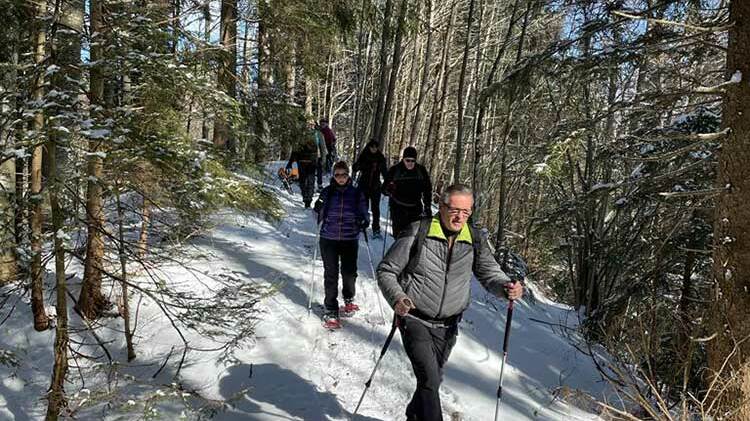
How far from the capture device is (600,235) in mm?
10961

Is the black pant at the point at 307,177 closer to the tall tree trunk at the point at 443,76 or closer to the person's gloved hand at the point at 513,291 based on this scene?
the tall tree trunk at the point at 443,76

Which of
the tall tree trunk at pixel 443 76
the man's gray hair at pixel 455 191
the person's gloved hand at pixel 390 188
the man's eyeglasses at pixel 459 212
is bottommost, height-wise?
the person's gloved hand at pixel 390 188

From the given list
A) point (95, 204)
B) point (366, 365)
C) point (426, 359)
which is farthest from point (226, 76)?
point (426, 359)

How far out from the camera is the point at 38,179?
19.1 feet

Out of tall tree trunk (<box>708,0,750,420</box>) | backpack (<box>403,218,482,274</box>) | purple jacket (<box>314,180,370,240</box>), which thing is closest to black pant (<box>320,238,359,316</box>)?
purple jacket (<box>314,180,370,240</box>)

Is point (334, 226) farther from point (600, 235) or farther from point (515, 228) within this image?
point (515, 228)

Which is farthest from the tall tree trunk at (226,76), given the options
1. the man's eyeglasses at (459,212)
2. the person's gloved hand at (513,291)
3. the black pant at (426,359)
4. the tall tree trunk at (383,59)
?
the tall tree trunk at (383,59)

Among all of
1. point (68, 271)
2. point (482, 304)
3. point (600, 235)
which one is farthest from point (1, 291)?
point (600, 235)

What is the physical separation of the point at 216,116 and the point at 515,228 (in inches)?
1046

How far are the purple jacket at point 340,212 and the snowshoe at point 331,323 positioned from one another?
1070 millimetres

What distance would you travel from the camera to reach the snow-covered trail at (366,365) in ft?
16.2

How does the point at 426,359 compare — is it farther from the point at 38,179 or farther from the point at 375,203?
the point at 375,203

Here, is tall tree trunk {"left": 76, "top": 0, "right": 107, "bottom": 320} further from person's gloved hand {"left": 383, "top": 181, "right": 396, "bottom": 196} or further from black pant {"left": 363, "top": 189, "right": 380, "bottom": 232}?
black pant {"left": 363, "top": 189, "right": 380, "bottom": 232}

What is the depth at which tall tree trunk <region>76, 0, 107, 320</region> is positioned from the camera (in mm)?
4102
